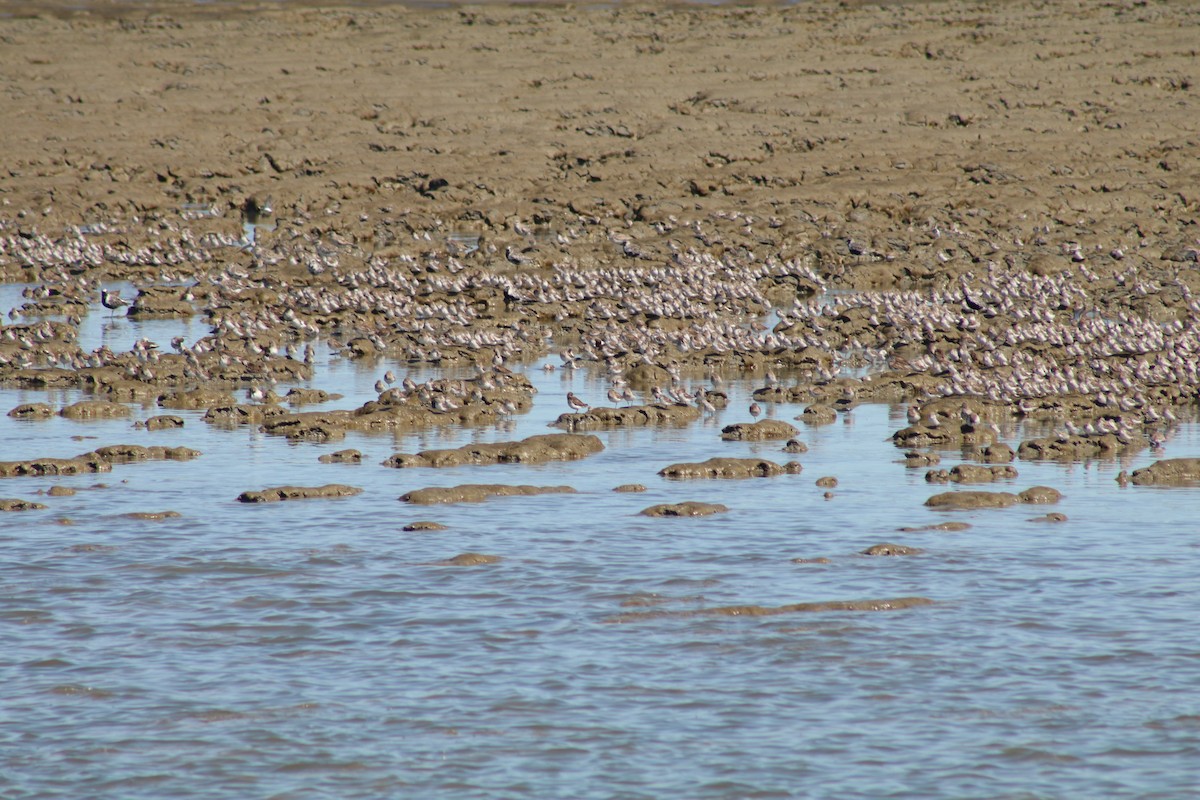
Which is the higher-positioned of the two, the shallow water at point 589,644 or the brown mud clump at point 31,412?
the brown mud clump at point 31,412

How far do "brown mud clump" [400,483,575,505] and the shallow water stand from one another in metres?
0.23

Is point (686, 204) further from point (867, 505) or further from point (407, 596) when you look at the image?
point (407, 596)

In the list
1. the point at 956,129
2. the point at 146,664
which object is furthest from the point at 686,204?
the point at 146,664

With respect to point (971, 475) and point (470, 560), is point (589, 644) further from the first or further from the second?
point (971, 475)

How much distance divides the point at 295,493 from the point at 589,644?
4867 millimetres

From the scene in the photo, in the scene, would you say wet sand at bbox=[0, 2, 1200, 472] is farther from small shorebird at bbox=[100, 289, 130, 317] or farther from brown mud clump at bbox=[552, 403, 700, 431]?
brown mud clump at bbox=[552, 403, 700, 431]

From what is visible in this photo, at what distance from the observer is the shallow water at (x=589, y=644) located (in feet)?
27.4

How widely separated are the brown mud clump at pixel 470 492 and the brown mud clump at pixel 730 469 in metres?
1.19

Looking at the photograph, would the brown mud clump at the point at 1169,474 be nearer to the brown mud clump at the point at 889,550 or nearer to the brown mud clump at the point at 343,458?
the brown mud clump at the point at 889,550

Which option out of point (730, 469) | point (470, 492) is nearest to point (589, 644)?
point (470, 492)

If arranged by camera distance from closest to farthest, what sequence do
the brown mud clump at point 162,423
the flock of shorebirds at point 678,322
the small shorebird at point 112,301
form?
the brown mud clump at point 162,423
the flock of shorebirds at point 678,322
the small shorebird at point 112,301

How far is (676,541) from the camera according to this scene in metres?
12.8

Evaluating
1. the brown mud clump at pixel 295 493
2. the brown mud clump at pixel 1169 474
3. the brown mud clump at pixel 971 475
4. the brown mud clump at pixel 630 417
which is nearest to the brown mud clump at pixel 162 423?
the brown mud clump at pixel 295 493

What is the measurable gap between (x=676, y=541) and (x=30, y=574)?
4693 mm
